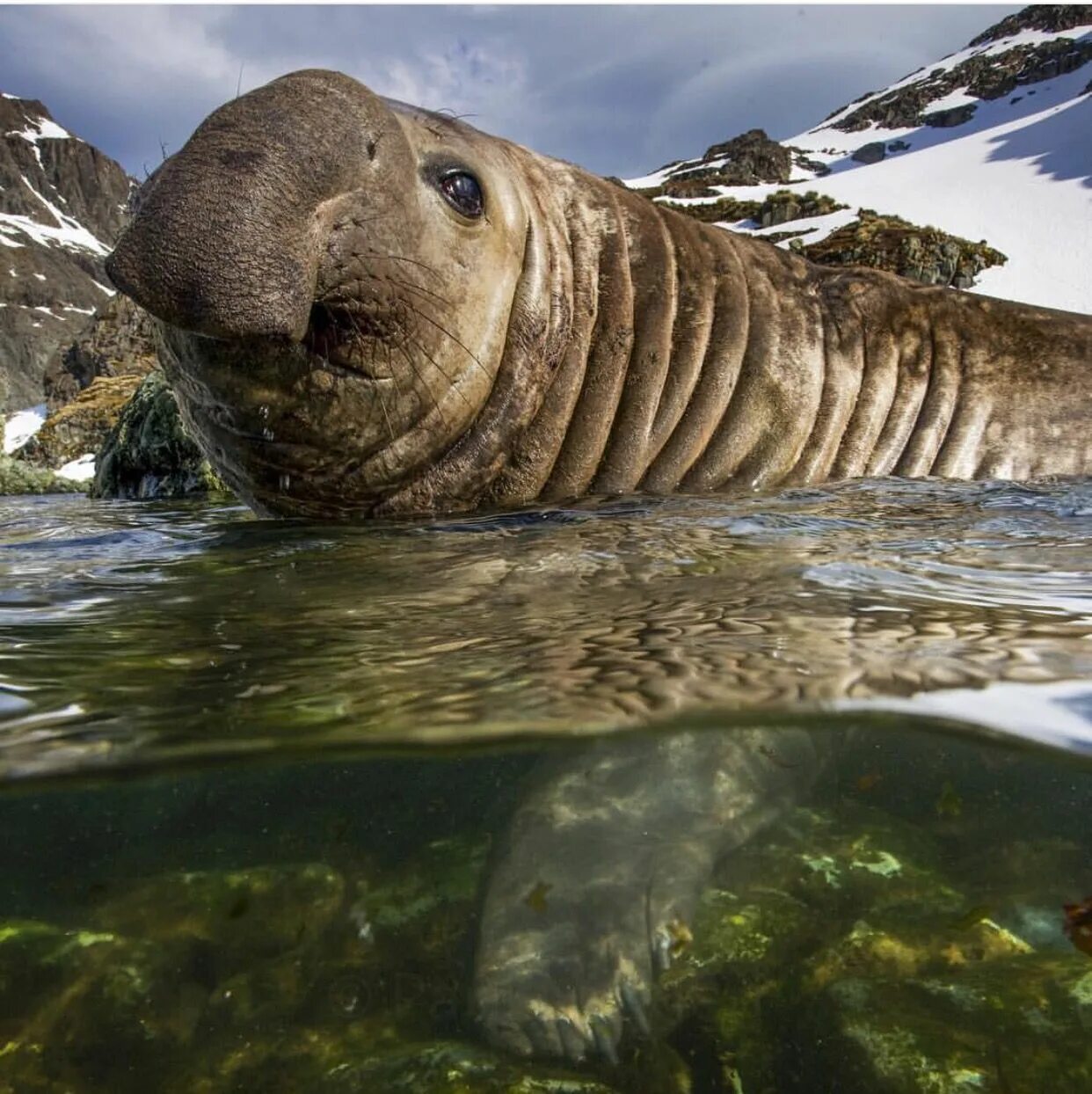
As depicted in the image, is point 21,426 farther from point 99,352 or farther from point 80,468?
point 80,468

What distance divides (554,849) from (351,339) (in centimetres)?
284

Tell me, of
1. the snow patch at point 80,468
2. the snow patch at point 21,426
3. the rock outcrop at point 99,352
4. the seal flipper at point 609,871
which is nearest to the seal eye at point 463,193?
the seal flipper at point 609,871

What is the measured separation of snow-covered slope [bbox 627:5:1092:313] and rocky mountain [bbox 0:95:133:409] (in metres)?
59.6

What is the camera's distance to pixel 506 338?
4.52m

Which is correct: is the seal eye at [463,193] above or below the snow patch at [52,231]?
below

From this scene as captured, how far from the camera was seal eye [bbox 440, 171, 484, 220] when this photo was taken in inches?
167

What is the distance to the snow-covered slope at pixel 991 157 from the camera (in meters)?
41.4

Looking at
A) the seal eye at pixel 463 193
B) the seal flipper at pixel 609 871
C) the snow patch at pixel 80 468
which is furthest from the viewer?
the snow patch at pixel 80 468

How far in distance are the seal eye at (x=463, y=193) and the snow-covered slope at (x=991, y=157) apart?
30.8 metres

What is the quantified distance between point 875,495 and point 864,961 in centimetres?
333

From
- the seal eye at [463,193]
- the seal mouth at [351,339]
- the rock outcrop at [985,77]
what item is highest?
the rock outcrop at [985,77]

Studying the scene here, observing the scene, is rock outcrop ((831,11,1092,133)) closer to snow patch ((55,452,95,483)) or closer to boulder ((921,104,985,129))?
boulder ((921,104,985,129))

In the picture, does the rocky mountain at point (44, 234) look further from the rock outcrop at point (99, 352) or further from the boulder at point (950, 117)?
the boulder at point (950, 117)

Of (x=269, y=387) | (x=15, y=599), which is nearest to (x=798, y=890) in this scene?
(x=15, y=599)
